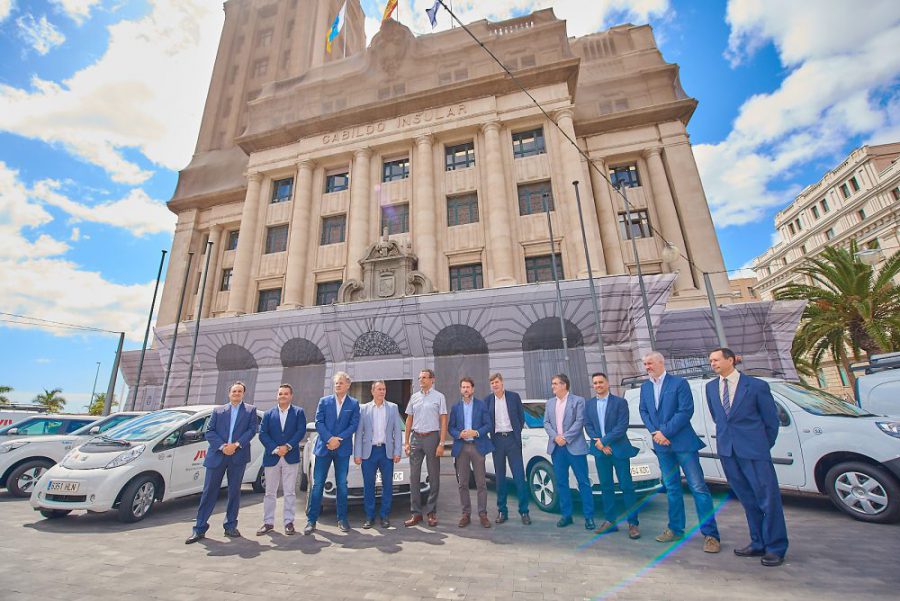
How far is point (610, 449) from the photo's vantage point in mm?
4637

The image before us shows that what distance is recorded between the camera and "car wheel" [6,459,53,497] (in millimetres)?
7156

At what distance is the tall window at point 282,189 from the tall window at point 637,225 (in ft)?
62.4

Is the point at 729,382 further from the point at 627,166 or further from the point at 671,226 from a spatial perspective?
the point at 627,166

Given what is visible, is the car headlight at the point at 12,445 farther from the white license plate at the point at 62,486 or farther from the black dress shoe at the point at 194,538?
the black dress shoe at the point at 194,538

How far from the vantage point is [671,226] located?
18844 mm

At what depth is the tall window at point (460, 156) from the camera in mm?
20391

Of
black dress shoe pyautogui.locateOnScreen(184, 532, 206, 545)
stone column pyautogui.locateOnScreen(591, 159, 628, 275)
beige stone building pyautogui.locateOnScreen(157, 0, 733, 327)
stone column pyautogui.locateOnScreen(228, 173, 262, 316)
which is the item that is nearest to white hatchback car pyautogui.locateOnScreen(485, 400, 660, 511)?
black dress shoe pyautogui.locateOnScreen(184, 532, 206, 545)

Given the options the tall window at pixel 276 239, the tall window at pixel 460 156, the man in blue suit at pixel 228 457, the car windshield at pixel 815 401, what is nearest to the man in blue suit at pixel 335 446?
the man in blue suit at pixel 228 457

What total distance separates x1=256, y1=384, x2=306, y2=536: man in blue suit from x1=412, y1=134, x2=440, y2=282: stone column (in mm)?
12758

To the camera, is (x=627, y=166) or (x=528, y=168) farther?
(x=627, y=166)

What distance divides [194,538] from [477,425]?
3.66 meters

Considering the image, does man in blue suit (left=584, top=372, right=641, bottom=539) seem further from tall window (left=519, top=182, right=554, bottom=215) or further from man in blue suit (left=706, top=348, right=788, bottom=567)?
tall window (left=519, top=182, right=554, bottom=215)

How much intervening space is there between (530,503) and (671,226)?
687 inches

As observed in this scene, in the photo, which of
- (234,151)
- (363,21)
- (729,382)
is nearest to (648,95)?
(729,382)
